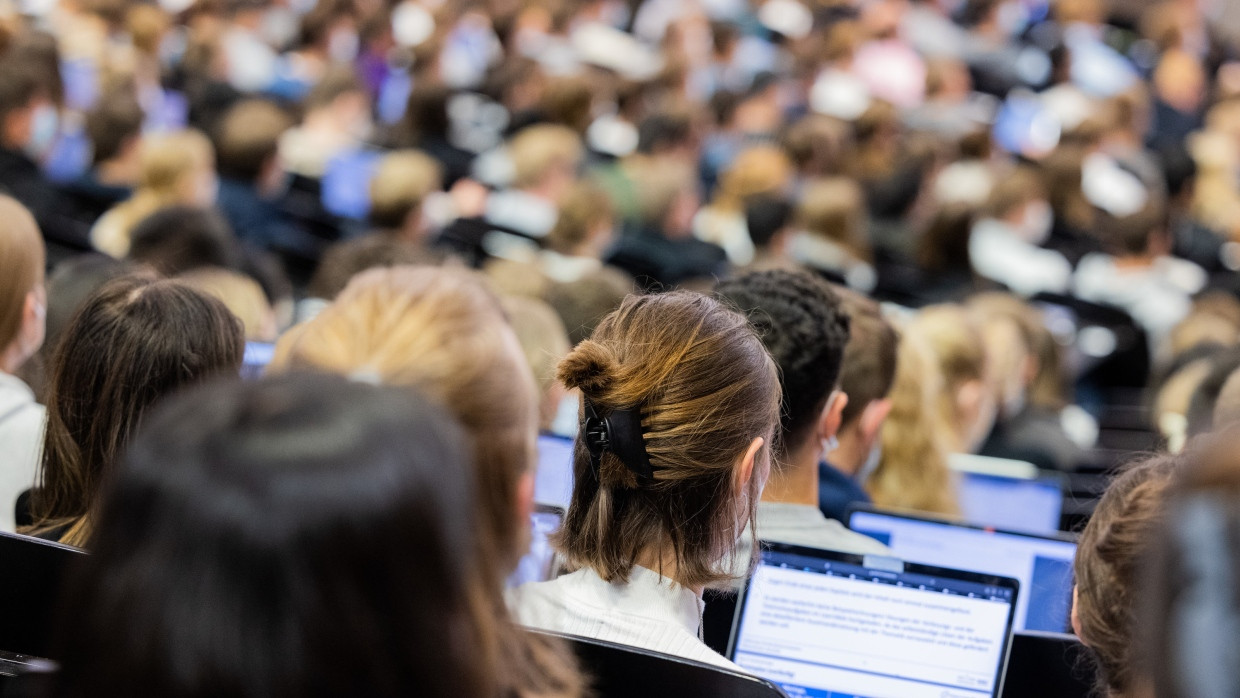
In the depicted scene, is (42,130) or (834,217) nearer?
(42,130)

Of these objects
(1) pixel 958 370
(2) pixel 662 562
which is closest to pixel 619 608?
(2) pixel 662 562

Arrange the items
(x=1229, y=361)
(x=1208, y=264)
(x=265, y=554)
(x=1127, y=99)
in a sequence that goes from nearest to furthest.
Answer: (x=265, y=554)
(x=1229, y=361)
(x=1208, y=264)
(x=1127, y=99)

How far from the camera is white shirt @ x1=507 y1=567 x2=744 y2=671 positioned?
161 cm

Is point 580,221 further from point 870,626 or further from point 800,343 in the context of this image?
point 870,626

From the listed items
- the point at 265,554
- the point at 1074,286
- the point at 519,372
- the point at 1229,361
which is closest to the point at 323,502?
the point at 265,554

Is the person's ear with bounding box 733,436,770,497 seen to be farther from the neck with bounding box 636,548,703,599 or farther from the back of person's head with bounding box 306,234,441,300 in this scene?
the back of person's head with bounding box 306,234,441,300

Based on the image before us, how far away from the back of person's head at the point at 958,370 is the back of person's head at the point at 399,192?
7.80ft

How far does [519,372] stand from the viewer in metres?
1.23

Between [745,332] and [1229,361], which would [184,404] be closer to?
[745,332]

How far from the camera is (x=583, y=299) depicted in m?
3.74

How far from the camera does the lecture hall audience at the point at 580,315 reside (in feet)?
2.56

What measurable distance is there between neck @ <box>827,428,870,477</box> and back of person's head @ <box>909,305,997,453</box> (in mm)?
747

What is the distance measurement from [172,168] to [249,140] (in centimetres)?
117

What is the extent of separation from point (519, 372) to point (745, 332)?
19.0 inches
